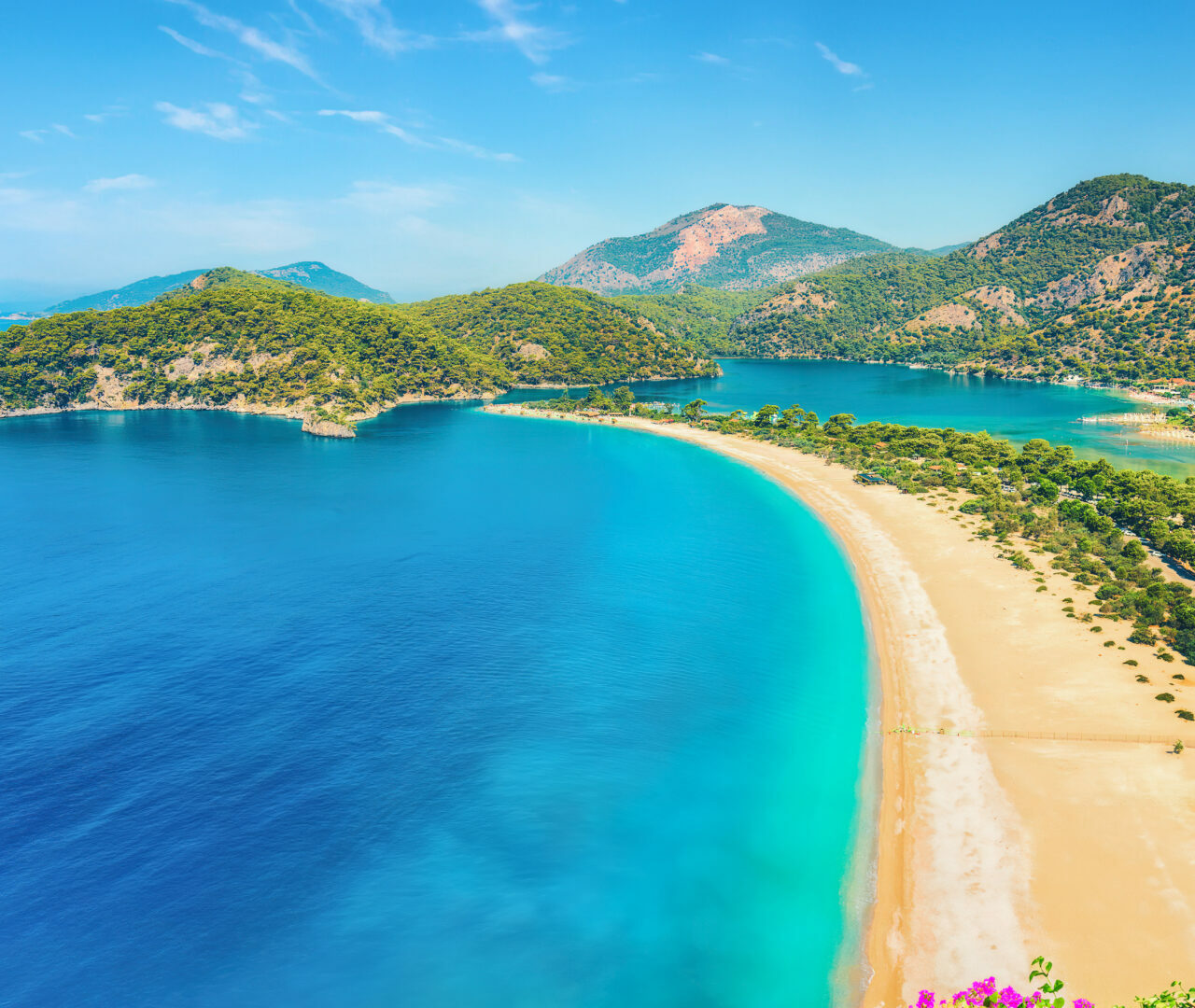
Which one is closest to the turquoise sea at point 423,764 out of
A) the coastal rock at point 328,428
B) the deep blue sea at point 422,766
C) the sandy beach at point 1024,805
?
the deep blue sea at point 422,766

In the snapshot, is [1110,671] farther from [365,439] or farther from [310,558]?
[365,439]

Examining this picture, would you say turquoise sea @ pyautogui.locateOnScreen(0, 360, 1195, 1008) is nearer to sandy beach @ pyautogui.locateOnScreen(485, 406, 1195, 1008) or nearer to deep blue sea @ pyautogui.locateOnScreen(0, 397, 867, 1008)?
deep blue sea @ pyautogui.locateOnScreen(0, 397, 867, 1008)

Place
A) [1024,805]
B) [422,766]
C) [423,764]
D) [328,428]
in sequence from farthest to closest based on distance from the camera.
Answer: [328,428]
[423,764]
[422,766]
[1024,805]

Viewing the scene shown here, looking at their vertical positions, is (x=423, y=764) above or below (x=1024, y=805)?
above

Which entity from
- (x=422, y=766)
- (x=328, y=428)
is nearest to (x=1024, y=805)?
(x=422, y=766)

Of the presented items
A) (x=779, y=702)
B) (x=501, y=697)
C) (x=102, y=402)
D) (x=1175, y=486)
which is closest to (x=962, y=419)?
(x=1175, y=486)

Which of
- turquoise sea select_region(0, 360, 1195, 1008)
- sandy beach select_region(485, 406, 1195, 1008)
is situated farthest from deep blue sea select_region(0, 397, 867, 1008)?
sandy beach select_region(485, 406, 1195, 1008)

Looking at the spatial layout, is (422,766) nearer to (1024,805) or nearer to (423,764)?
(423,764)
